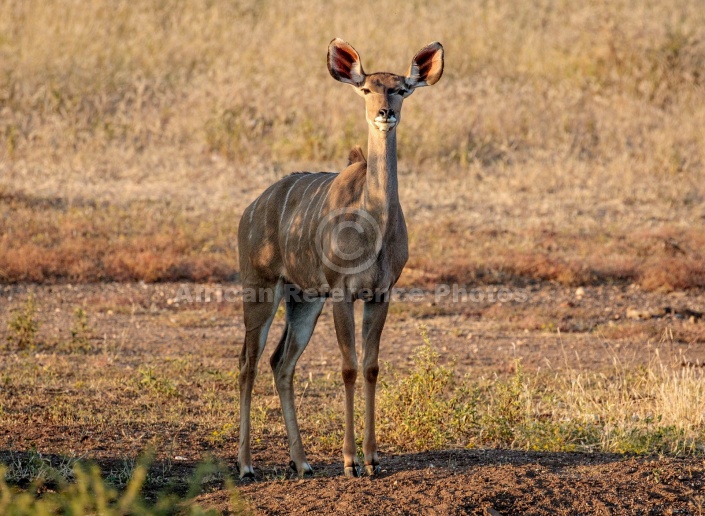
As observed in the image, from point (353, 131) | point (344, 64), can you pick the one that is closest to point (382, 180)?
point (344, 64)

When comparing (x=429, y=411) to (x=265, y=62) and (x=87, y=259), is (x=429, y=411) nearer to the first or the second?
(x=87, y=259)

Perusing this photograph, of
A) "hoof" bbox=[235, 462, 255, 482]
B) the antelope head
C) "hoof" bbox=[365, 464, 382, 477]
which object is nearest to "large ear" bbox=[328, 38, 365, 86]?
the antelope head

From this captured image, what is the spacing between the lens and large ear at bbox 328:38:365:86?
6953 mm

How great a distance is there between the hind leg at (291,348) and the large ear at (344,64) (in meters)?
1.55

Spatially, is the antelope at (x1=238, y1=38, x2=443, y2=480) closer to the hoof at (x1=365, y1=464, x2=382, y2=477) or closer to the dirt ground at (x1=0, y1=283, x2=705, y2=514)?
the hoof at (x1=365, y1=464, x2=382, y2=477)

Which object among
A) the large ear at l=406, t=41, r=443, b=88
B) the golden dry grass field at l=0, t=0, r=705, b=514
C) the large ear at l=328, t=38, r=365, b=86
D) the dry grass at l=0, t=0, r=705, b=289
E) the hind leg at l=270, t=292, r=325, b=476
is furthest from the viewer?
the dry grass at l=0, t=0, r=705, b=289

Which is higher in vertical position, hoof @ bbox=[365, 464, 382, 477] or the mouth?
the mouth

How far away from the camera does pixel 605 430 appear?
25.3ft

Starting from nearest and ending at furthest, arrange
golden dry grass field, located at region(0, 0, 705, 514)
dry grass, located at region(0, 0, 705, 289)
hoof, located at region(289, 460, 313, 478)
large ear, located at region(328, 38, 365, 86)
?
hoof, located at region(289, 460, 313, 478) → large ear, located at region(328, 38, 365, 86) → golden dry grass field, located at region(0, 0, 705, 514) → dry grass, located at region(0, 0, 705, 289)

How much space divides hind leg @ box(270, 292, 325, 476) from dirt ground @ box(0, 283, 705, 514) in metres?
0.41

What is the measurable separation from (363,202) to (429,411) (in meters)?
1.74

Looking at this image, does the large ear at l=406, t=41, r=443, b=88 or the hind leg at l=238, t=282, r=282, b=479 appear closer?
the large ear at l=406, t=41, r=443, b=88

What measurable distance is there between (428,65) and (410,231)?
355 inches

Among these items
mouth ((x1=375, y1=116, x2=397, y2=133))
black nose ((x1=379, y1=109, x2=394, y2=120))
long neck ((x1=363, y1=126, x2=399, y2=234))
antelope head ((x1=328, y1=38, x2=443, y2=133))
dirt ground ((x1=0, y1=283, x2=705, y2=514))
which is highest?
antelope head ((x1=328, y1=38, x2=443, y2=133))
